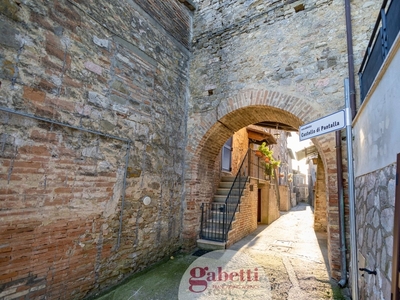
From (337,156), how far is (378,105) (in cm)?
198

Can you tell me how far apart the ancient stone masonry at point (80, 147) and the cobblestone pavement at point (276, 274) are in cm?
32

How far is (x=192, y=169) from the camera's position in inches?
199

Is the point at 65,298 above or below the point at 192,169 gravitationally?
below

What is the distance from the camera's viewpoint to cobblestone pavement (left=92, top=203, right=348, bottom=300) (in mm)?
3102

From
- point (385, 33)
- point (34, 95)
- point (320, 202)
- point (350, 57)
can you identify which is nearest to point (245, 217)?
point (320, 202)

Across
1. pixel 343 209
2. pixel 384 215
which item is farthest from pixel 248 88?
pixel 384 215

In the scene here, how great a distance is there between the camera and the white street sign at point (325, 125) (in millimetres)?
1855

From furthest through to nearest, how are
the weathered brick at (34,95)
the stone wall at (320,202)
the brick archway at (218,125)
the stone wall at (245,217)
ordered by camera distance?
1. the stone wall at (320,202)
2. the stone wall at (245,217)
3. the brick archway at (218,125)
4. the weathered brick at (34,95)

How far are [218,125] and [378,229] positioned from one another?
3.64 meters

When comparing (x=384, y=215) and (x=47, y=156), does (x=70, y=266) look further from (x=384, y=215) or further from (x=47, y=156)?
(x=384, y=215)

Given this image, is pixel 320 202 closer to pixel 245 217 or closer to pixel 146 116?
pixel 245 217

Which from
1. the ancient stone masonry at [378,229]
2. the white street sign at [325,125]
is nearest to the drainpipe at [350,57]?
the ancient stone masonry at [378,229]

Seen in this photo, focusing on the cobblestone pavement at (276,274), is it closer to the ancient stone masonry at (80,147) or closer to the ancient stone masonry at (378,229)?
the ancient stone masonry at (80,147)

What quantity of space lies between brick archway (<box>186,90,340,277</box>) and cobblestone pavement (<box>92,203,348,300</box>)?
1.11 meters
